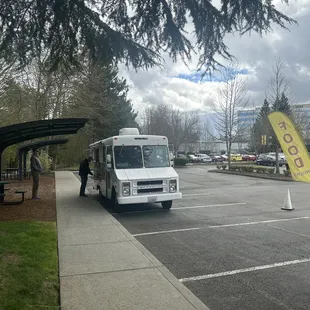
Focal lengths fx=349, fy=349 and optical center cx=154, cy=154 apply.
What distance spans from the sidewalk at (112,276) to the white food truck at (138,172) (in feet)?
7.85

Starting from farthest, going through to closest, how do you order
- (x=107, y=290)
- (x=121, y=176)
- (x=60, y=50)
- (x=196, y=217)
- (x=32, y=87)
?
(x=32, y=87)
(x=121, y=176)
(x=196, y=217)
(x=60, y=50)
(x=107, y=290)

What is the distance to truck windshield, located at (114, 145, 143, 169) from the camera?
11.5 m

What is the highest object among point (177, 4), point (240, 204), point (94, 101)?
point (94, 101)

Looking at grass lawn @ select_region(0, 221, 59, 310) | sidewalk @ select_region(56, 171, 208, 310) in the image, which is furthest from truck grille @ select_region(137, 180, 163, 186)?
grass lawn @ select_region(0, 221, 59, 310)

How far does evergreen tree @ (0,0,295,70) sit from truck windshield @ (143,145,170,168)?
263 inches

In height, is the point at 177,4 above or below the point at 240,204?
above

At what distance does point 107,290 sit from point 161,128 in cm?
5662

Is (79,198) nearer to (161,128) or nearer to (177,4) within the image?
(177,4)

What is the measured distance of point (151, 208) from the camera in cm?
1195

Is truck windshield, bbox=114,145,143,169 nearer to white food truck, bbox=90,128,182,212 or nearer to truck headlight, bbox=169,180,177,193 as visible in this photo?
white food truck, bbox=90,128,182,212

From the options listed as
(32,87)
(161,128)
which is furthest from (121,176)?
(161,128)

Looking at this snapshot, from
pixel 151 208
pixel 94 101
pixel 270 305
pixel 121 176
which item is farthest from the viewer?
pixel 94 101

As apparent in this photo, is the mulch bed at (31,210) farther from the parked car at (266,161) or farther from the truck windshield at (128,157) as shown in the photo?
the parked car at (266,161)

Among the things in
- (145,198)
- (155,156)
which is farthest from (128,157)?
(145,198)
